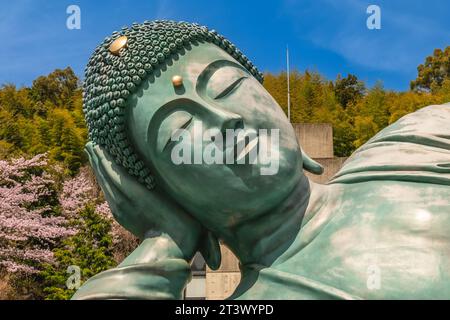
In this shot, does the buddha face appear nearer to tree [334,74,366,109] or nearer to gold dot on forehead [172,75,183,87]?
gold dot on forehead [172,75,183,87]

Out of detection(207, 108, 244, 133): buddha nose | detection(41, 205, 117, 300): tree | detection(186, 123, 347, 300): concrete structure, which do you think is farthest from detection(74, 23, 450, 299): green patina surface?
detection(41, 205, 117, 300): tree

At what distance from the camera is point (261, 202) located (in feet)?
8.38

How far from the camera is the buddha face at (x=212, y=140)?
2.53 meters

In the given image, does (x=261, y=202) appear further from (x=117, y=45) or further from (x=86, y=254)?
(x=86, y=254)

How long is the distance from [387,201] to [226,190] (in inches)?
27.4

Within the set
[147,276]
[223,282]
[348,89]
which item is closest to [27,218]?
[223,282]

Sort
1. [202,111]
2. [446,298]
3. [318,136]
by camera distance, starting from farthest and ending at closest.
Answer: [318,136] < [202,111] < [446,298]

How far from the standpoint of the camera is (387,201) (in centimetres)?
248

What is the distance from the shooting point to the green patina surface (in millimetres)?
2371

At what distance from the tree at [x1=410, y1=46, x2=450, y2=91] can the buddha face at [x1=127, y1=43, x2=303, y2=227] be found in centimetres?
2950

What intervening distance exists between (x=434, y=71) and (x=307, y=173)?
26507 millimetres

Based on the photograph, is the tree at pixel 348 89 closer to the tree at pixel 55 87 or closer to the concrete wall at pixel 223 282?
the tree at pixel 55 87

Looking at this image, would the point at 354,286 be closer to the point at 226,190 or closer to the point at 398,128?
the point at 226,190
